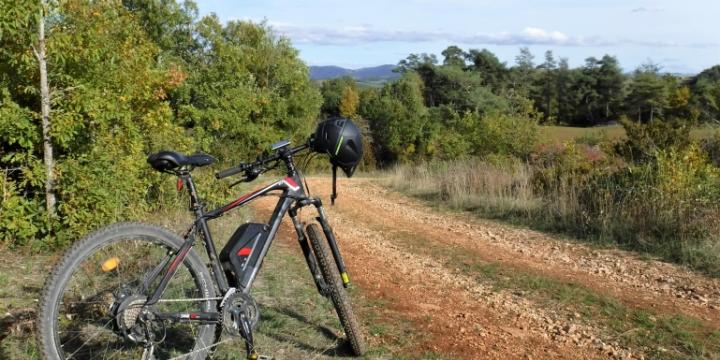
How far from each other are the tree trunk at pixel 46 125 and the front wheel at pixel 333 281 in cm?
409

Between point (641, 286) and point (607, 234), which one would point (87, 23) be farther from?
point (607, 234)

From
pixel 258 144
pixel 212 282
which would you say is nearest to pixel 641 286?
pixel 212 282

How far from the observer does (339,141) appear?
10.4ft

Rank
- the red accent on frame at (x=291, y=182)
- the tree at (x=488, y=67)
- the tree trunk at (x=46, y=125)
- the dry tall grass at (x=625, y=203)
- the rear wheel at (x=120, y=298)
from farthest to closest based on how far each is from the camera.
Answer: the tree at (x=488, y=67)
the dry tall grass at (x=625, y=203)
the tree trunk at (x=46, y=125)
the red accent on frame at (x=291, y=182)
the rear wheel at (x=120, y=298)

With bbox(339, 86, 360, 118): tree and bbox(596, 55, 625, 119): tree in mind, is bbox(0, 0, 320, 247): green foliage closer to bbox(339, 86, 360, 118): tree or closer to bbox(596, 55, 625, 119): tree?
bbox(339, 86, 360, 118): tree

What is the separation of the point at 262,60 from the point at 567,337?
29.7 metres

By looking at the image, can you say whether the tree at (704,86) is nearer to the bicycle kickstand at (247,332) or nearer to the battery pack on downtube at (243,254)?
the battery pack on downtube at (243,254)

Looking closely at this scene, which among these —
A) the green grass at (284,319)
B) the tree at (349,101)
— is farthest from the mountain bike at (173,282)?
the tree at (349,101)

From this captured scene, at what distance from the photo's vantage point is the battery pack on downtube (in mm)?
3137

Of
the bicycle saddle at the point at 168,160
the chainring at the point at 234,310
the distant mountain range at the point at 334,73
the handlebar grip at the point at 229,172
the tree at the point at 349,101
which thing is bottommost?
the tree at the point at 349,101

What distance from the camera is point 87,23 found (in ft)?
21.2

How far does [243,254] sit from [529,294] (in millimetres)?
3181

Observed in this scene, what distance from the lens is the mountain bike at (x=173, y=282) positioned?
2.70 metres

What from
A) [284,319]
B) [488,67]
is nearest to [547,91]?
[488,67]
